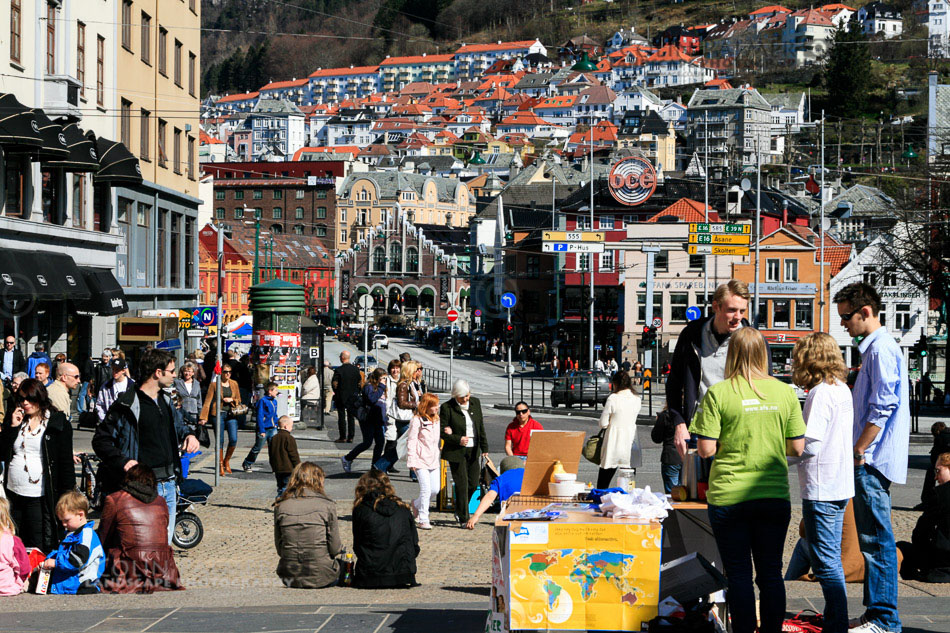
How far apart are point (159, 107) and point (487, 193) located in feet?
385

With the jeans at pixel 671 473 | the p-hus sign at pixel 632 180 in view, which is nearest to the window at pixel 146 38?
the jeans at pixel 671 473

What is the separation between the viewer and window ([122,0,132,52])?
3600 cm

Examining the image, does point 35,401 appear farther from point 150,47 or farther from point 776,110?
point 776,110

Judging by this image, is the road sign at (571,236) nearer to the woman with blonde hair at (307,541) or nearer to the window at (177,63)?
the window at (177,63)

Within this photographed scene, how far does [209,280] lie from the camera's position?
8588 cm

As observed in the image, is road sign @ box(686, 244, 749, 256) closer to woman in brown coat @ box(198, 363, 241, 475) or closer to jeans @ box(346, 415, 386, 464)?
woman in brown coat @ box(198, 363, 241, 475)

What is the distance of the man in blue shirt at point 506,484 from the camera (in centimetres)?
1141

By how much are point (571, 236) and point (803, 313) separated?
115 feet

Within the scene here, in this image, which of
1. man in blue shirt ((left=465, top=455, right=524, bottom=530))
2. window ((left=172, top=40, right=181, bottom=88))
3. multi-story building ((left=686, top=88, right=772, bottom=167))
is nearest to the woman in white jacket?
man in blue shirt ((left=465, top=455, right=524, bottom=530))

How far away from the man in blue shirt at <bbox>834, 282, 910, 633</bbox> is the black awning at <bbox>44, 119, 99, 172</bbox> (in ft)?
74.8

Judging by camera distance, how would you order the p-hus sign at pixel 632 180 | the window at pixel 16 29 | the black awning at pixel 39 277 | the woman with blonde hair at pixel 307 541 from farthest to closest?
the p-hus sign at pixel 632 180
the window at pixel 16 29
the black awning at pixel 39 277
the woman with blonde hair at pixel 307 541

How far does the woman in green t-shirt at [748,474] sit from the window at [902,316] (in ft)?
225

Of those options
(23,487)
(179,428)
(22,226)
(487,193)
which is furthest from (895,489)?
(487,193)

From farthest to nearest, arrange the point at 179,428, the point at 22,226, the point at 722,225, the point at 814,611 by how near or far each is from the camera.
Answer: the point at 722,225 < the point at 22,226 < the point at 179,428 < the point at 814,611
